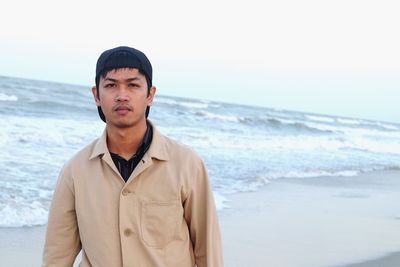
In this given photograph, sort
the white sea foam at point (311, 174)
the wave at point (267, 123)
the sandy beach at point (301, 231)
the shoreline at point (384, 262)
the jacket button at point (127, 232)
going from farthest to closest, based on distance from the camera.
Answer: the wave at point (267, 123)
the white sea foam at point (311, 174)
the shoreline at point (384, 262)
the sandy beach at point (301, 231)
the jacket button at point (127, 232)

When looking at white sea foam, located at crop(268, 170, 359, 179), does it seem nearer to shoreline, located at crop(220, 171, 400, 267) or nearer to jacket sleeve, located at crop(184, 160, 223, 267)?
shoreline, located at crop(220, 171, 400, 267)

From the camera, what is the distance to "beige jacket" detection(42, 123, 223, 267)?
1997 millimetres

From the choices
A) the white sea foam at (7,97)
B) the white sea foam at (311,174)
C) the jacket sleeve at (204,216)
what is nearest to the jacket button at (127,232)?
the jacket sleeve at (204,216)

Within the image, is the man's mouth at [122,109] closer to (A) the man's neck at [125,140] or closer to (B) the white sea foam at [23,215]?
(A) the man's neck at [125,140]

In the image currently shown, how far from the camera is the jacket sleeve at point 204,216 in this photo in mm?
2100

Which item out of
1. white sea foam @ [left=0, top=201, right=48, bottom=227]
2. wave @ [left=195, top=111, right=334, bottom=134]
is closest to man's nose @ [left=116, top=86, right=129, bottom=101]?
white sea foam @ [left=0, top=201, right=48, bottom=227]

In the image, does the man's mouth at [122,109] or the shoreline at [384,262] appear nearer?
the man's mouth at [122,109]

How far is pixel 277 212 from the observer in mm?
7102

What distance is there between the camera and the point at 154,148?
207 cm

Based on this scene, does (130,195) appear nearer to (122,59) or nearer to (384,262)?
(122,59)

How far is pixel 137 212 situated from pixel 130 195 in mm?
66

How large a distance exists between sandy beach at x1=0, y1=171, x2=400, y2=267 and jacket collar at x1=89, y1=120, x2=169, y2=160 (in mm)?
2771

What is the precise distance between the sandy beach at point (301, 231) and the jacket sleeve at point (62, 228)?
2.53 meters

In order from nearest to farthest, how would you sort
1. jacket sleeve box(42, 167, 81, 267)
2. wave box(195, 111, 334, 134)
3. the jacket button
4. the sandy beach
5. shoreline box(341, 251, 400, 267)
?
the jacket button, jacket sleeve box(42, 167, 81, 267), the sandy beach, shoreline box(341, 251, 400, 267), wave box(195, 111, 334, 134)
